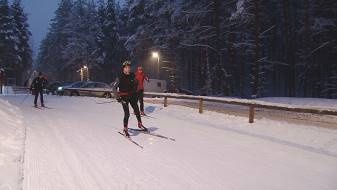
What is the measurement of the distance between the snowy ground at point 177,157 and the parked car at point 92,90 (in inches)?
746

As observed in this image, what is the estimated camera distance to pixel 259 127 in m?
14.7

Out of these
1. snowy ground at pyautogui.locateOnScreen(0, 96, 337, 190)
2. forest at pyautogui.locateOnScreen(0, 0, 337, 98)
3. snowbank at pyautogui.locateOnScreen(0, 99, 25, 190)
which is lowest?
snowy ground at pyautogui.locateOnScreen(0, 96, 337, 190)

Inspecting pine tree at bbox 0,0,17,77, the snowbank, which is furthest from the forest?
the snowbank

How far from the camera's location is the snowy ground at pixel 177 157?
24.1ft

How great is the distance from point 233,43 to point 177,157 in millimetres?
32463

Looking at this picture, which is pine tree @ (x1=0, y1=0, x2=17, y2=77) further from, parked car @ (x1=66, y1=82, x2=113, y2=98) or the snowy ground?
the snowy ground

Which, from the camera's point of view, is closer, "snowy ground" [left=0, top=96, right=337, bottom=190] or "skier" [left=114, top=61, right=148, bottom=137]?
"snowy ground" [left=0, top=96, right=337, bottom=190]

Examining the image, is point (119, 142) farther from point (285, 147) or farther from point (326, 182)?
point (326, 182)

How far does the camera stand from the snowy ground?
24.1 feet

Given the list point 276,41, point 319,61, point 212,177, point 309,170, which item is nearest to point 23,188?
point 212,177

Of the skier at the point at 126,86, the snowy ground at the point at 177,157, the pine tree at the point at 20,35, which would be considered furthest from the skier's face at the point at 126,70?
the pine tree at the point at 20,35

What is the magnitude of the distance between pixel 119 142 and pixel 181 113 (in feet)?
28.3

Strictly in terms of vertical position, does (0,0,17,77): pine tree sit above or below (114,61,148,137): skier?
above

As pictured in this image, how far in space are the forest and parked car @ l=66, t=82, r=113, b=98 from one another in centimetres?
909
